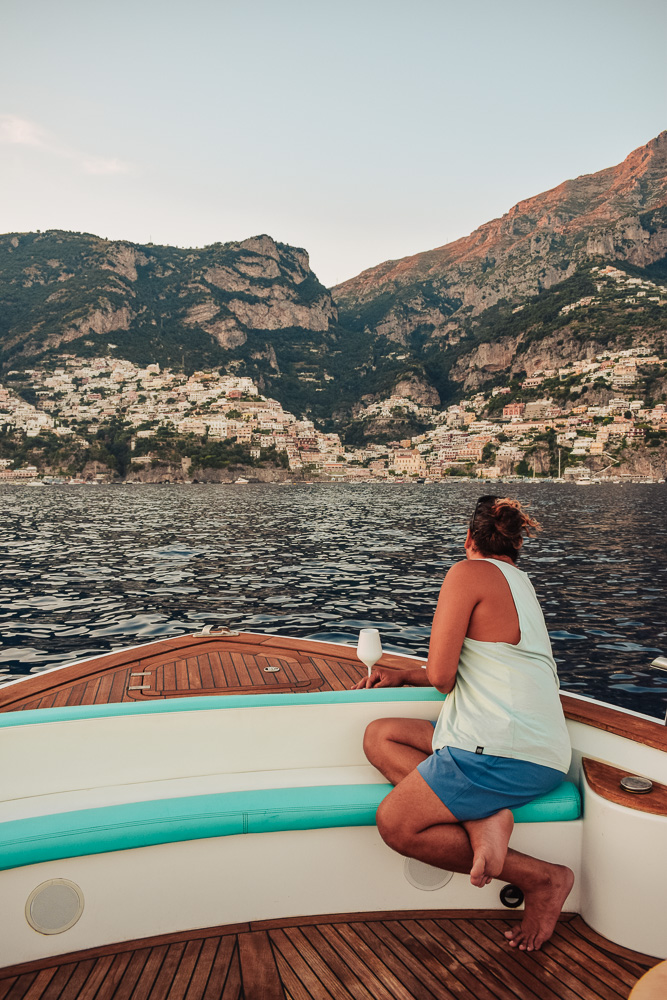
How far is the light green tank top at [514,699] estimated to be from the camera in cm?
198

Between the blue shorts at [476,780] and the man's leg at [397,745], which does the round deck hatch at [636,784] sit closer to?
the blue shorts at [476,780]

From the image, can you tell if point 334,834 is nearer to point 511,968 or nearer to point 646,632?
point 511,968

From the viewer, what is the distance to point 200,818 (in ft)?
6.48

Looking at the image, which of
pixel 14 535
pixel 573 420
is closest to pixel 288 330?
pixel 573 420

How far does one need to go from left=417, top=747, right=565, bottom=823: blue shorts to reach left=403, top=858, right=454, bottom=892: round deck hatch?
31 centimetres

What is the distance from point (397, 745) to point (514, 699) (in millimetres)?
561

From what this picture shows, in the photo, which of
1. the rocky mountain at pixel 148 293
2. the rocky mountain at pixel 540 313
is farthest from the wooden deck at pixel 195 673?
the rocky mountain at pixel 148 293

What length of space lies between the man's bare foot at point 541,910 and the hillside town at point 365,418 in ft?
309

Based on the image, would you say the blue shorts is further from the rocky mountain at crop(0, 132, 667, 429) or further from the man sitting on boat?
the rocky mountain at crop(0, 132, 667, 429)

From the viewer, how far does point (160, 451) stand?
10562 cm

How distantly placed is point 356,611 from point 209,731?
9.00 metres

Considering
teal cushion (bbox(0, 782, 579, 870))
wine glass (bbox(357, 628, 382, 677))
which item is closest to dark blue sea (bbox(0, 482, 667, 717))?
wine glass (bbox(357, 628, 382, 677))

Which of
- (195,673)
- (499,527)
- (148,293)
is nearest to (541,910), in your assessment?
(499,527)

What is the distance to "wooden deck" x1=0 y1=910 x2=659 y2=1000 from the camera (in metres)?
1.74
